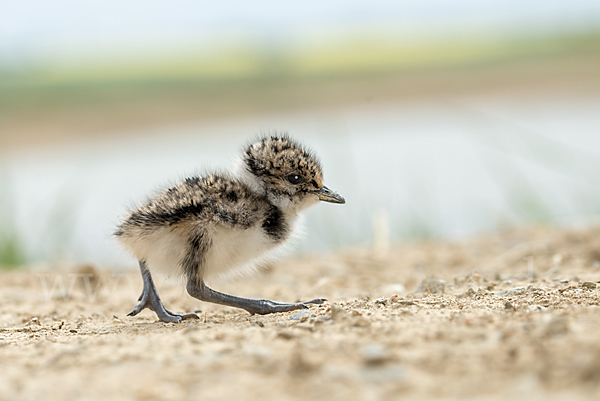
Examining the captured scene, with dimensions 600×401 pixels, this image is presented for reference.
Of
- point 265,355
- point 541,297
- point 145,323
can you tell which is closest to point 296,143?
point 145,323

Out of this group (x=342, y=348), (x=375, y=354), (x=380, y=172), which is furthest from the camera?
(x=380, y=172)

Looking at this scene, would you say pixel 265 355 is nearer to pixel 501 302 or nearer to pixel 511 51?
pixel 501 302

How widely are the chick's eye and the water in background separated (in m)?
0.37

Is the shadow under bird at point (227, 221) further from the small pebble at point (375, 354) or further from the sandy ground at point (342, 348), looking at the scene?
the small pebble at point (375, 354)

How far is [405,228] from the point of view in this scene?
6.02 m

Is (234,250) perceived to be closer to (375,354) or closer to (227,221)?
(227,221)

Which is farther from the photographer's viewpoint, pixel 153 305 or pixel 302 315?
pixel 153 305

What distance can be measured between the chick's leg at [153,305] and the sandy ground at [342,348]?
→ 0.24ft

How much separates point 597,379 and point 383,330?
0.72 m

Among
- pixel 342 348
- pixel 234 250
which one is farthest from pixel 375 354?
pixel 234 250

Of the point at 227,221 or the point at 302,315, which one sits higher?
the point at 227,221

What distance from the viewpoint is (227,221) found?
9.31 feet

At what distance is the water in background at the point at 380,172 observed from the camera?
5.86 m

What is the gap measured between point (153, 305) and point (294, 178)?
2.85 ft
